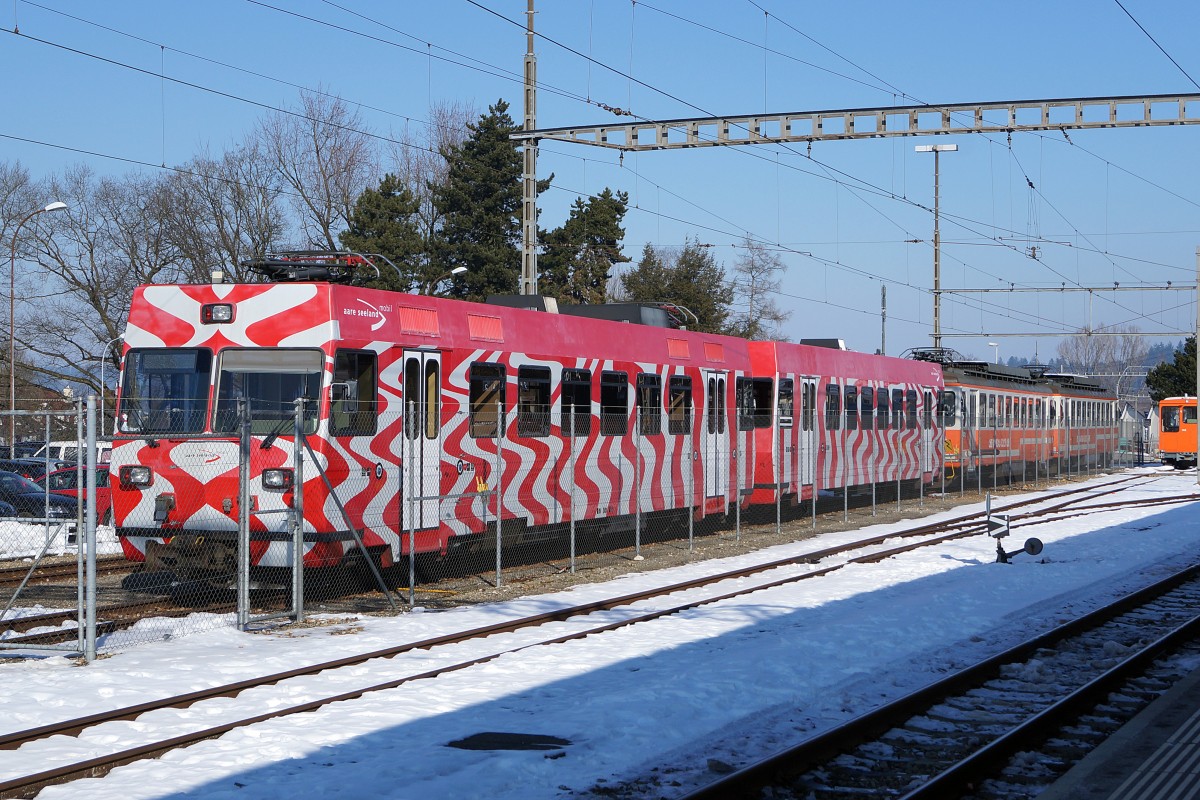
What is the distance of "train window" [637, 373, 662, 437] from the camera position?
20411 mm

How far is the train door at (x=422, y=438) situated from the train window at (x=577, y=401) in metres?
2.96

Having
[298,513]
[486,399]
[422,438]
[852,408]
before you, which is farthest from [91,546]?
[852,408]

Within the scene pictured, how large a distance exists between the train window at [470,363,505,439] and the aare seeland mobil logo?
1.83 m

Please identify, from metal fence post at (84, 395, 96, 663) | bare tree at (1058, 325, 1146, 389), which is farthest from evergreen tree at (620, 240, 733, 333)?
bare tree at (1058, 325, 1146, 389)

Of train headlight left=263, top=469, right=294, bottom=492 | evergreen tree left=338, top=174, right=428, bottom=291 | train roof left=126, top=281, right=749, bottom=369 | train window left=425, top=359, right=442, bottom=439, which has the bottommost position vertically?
train headlight left=263, top=469, right=294, bottom=492

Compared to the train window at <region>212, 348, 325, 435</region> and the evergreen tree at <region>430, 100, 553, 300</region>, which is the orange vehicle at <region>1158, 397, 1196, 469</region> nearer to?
the evergreen tree at <region>430, 100, 553, 300</region>

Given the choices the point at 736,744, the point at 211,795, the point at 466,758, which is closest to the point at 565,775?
the point at 466,758

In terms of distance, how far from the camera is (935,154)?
5219cm

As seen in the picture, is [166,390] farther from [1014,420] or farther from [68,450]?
[1014,420]

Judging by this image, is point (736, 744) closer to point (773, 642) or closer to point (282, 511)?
point (773, 642)

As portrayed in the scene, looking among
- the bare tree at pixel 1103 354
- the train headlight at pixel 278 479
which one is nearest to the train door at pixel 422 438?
the train headlight at pixel 278 479

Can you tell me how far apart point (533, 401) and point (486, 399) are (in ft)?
3.66

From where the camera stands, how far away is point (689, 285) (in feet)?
192

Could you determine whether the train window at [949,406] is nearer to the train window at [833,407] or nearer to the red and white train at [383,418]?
the train window at [833,407]
